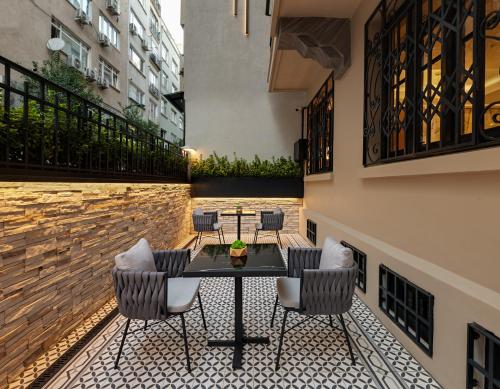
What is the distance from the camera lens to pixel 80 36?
1025 centimetres

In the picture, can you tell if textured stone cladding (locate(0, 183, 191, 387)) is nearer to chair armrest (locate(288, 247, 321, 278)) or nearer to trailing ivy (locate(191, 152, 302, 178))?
chair armrest (locate(288, 247, 321, 278))

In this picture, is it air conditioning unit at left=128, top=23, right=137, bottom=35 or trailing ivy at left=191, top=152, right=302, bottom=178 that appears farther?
air conditioning unit at left=128, top=23, right=137, bottom=35

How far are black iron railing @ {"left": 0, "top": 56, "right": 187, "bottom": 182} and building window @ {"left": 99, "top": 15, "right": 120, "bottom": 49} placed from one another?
8836mm

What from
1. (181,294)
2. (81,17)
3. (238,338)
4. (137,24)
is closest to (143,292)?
(181,294)

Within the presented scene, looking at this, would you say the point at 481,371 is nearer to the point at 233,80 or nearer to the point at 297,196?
the point at 297,196

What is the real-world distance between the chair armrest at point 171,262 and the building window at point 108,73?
37.2 feet

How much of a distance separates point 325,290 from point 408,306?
90 cm

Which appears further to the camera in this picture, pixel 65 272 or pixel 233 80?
pixel 233 80

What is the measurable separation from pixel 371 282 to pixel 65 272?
3345 mm

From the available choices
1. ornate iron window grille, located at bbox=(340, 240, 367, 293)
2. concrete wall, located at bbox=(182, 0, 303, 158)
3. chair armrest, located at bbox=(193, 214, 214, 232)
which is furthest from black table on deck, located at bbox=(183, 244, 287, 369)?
concrete wall, located at bbox=(182, 0, 303, 158)

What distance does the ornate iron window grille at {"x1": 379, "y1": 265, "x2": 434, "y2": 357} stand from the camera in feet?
7.57

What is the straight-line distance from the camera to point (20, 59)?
7.81m

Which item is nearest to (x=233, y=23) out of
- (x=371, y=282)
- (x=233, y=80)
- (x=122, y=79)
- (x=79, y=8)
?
(x=233, y=80)

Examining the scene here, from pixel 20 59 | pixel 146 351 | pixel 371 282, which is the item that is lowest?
pixel 146 351
